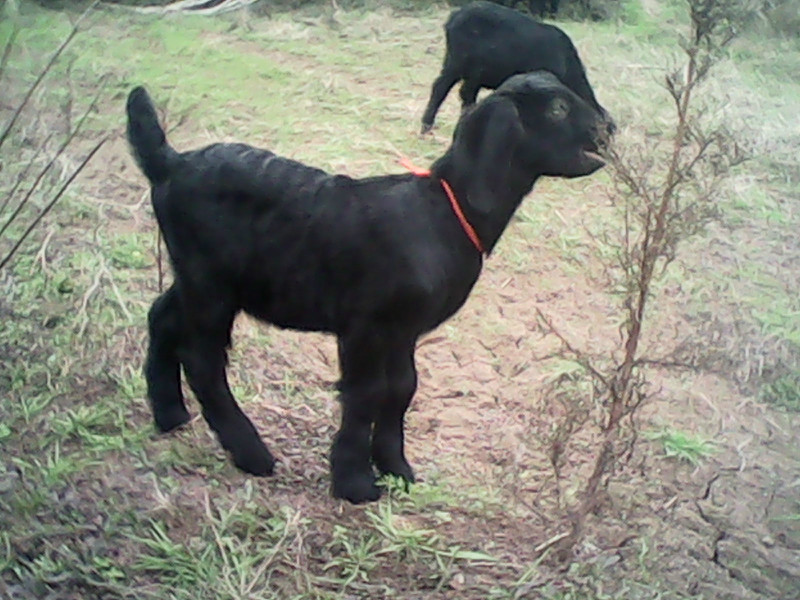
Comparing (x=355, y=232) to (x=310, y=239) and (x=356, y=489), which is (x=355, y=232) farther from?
(x=356, y=489)

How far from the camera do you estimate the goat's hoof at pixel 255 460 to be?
3021 mm

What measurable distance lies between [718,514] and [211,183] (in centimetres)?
184

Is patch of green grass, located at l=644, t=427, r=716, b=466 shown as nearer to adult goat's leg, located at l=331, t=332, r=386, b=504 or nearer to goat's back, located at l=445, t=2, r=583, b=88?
adult goat's leg, located at l=331, t=332, r=386, b=504

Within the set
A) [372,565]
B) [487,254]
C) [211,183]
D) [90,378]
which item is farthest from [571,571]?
[90,378]

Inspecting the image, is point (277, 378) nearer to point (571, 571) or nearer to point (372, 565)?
point (372, 565)

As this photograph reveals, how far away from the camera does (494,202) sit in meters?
2.71

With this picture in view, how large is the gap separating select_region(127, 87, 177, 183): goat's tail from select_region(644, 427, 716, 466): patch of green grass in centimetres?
187

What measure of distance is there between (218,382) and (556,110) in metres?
1.24

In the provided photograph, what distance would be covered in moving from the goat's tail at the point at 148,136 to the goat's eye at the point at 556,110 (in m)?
1.06

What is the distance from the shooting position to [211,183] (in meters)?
2.77

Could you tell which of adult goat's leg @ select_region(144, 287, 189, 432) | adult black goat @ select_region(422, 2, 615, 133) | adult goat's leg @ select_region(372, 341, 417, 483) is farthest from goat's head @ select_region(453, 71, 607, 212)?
adult black goat @ select_region(422, 2, 615, 133)

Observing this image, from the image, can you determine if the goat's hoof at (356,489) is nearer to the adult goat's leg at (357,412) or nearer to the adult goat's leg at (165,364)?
the adult goat's leg at (357,412)

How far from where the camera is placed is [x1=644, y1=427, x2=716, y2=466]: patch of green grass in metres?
3.40

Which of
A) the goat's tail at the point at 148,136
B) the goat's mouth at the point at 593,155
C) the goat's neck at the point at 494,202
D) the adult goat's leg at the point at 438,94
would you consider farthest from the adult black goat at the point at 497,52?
the goat's tail at the point at 148,136
